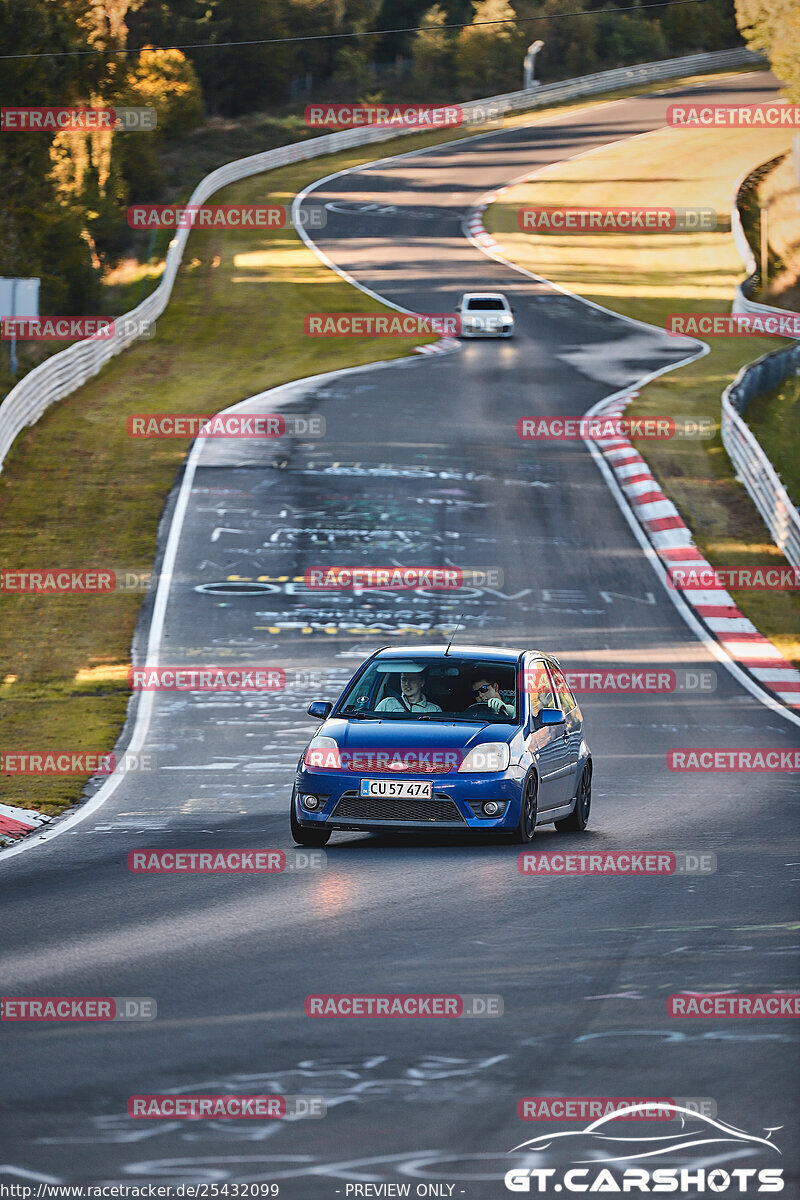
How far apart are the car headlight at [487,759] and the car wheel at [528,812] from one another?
1.00 feet

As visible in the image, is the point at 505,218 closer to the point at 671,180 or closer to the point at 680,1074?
the point at 671,180

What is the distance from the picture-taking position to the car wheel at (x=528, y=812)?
1181 cm

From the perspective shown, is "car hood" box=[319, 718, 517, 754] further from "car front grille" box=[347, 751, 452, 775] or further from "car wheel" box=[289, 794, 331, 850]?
"car wheel" box=[289, 794, 331, 850]

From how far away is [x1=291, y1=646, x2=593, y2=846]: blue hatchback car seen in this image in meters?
11.5

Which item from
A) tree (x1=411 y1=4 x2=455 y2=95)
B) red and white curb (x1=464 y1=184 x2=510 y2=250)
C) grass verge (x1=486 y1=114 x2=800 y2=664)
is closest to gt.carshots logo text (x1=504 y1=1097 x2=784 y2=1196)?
grass verge (x1=486 y1=114 x2=800 y2=664)

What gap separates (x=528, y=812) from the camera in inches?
472

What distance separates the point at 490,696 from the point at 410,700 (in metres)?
0.61

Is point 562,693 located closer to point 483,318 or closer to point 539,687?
point 539,687

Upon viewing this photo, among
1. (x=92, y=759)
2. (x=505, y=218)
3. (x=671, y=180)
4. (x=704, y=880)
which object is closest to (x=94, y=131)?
(x=505, y=218)

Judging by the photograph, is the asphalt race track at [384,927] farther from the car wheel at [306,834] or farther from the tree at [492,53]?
the tree at [492,53]

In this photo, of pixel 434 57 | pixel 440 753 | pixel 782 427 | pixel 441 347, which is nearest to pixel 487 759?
pixel 440 753

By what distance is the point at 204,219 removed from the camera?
218 ft

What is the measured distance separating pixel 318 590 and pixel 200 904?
15.8 m

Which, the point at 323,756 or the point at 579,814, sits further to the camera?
the point at 579,814
